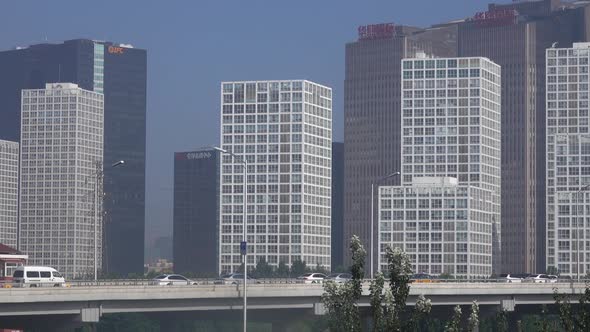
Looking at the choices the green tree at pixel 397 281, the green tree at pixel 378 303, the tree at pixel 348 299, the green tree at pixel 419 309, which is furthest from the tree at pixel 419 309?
the tree at pixel 348 299

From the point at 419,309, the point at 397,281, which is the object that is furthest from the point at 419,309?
the point at 397,281

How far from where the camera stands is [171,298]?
129375 mm

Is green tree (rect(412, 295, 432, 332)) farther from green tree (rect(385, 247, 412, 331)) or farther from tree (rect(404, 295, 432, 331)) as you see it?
green tree (rect(385, 247, 412, 331))

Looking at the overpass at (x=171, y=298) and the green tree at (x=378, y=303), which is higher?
the green tree at (x=378, y=303)

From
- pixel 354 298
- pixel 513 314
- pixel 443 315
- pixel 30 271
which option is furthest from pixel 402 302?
pixel 513 314

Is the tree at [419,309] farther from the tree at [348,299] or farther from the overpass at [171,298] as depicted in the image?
the overpass at [171,298]

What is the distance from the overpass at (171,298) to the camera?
11594 cm

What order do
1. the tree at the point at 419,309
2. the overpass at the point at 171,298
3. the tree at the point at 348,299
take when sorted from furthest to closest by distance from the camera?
the overpass at the point at 171,298
the tree at the point at 348,299
the tree at the point at 419,309

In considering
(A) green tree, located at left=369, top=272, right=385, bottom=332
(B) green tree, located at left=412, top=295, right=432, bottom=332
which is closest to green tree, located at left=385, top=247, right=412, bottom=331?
(B) green tree, located at left=412, top=295, right=432, bottom=332

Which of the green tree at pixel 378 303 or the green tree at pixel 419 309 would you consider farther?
the green tree at pixel 378 303

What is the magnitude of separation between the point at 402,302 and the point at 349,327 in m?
5.96

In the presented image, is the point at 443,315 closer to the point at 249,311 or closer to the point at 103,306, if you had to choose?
the point at 249,311

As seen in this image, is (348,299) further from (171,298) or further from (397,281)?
(171,298)

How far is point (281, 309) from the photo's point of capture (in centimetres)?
14625
